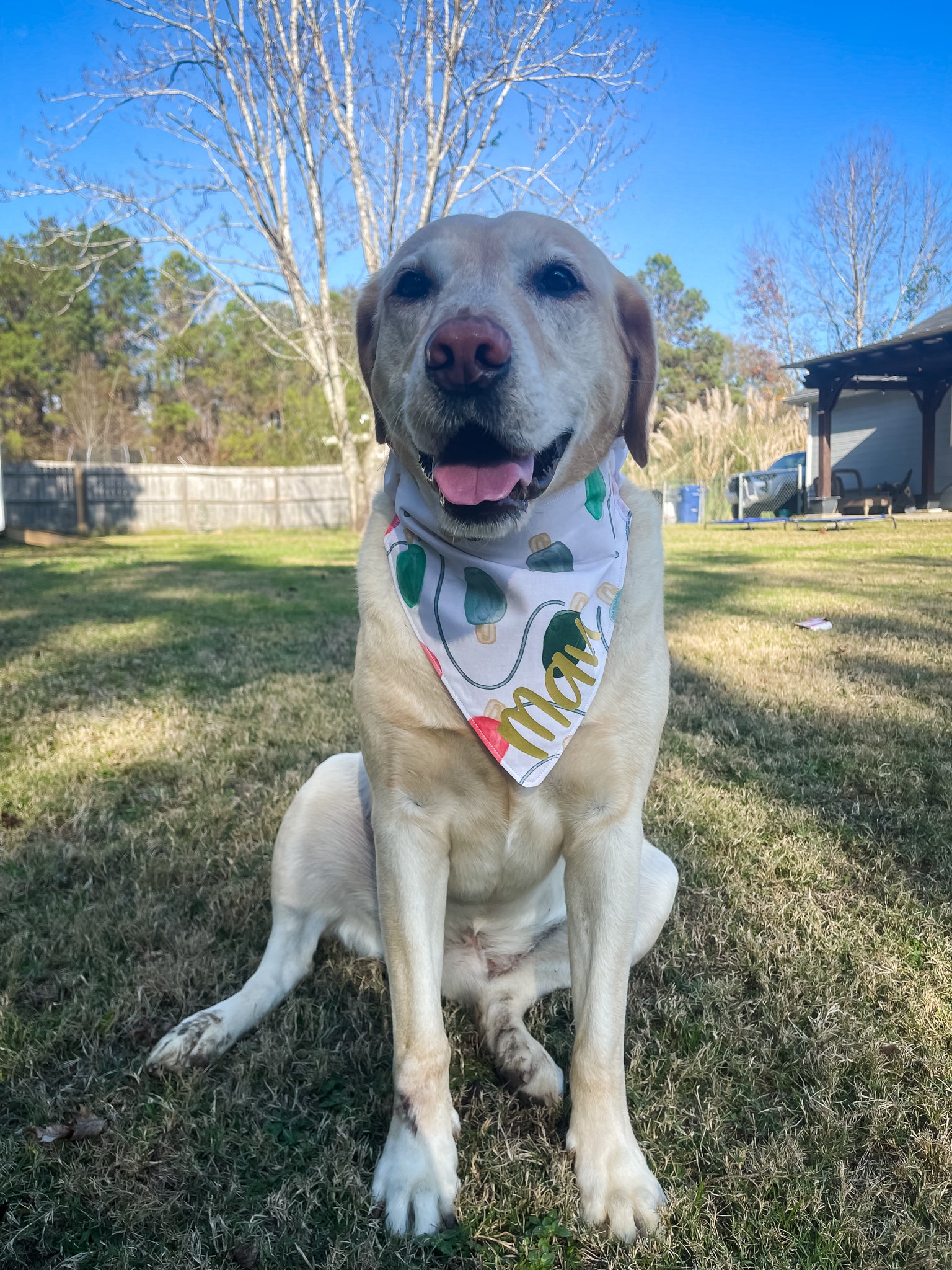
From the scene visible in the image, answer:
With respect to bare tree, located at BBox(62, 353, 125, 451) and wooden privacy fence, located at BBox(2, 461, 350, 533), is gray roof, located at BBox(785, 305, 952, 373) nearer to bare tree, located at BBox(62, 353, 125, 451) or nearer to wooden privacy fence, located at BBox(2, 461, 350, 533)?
wooden privacy fence, located at BBox(2, 461, 350, 533)

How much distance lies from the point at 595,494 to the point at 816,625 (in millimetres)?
4586

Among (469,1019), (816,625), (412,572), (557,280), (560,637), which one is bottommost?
(469,1019)

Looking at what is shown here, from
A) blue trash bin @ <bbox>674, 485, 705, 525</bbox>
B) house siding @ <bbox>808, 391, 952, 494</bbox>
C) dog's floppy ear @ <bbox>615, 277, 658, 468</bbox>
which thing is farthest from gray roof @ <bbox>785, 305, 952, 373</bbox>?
dog's floppy ear @ <bbox>615, 277, 658, 468</bbox>

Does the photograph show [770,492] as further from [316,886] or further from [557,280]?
[316,886]

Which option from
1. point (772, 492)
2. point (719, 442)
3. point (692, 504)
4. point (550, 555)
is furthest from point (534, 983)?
point (719, 442)

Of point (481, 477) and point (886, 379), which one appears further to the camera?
point (886, 379)

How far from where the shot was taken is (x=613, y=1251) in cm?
129

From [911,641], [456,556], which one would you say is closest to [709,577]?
[911,641]

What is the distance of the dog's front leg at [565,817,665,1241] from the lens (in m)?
1.38

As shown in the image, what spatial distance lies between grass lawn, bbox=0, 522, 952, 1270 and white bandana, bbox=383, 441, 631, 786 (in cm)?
83

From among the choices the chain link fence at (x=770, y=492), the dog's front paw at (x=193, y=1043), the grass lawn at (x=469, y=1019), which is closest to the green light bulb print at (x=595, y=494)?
the grass lawn at (x=469, y=1019)

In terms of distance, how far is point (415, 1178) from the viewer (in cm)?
139

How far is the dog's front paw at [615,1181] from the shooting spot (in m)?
1.35

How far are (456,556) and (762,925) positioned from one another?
1340mm
